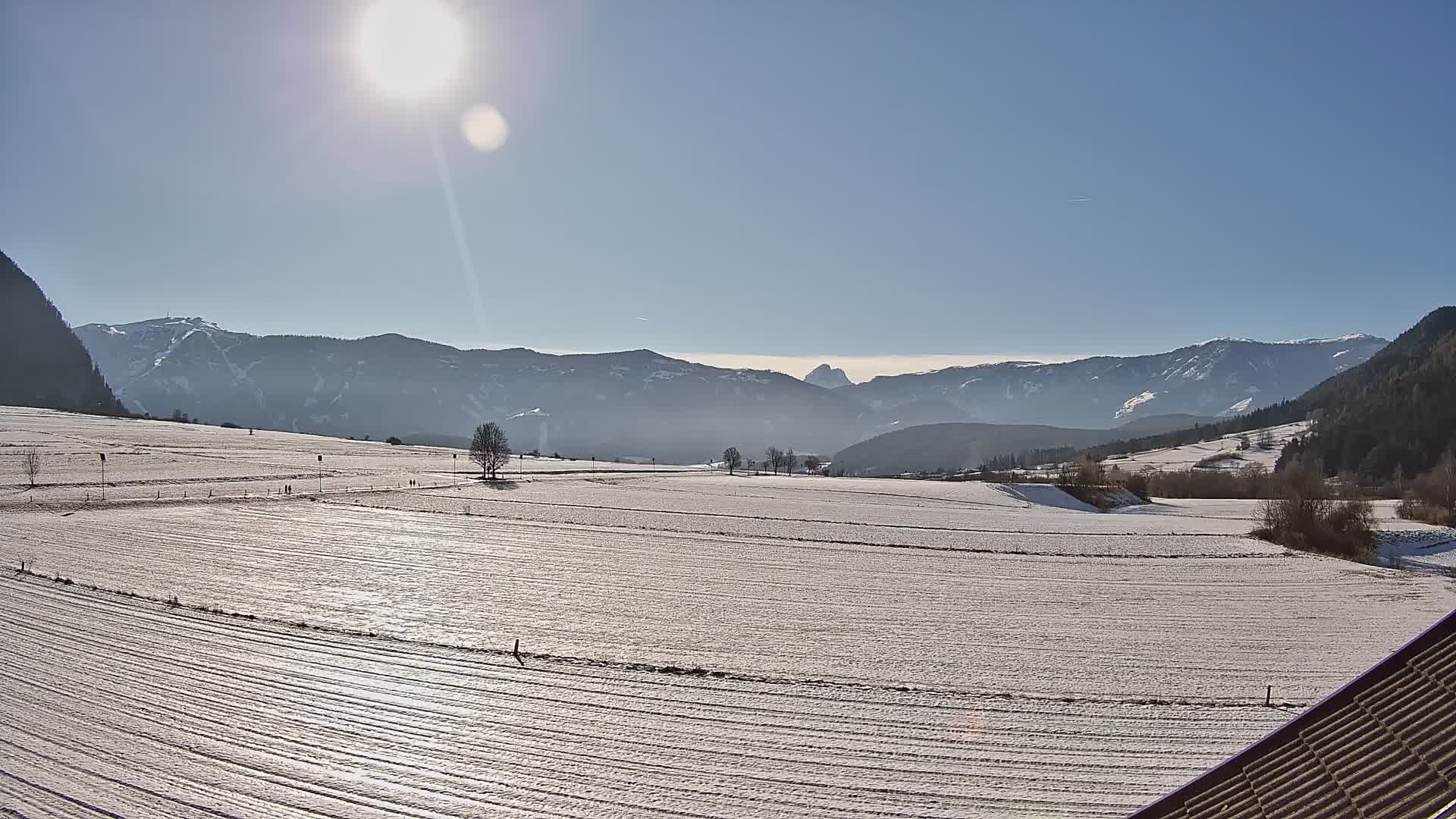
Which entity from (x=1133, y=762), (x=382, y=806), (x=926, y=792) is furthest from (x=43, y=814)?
(x=1133, y=762)

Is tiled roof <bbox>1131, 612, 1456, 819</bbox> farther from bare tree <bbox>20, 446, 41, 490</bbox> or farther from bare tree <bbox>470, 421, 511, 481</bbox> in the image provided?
bare tree <bbox>470, 421, 511, 481</bbox>

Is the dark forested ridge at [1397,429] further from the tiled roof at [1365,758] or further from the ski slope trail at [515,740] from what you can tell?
the tiled roof at [1365,758]

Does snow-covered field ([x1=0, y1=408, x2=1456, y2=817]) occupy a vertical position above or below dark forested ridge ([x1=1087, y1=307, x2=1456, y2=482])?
below

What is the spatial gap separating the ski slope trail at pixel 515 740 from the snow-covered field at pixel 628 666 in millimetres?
85

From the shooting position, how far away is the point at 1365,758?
588cm

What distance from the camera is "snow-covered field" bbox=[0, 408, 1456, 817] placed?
13859 millimetres

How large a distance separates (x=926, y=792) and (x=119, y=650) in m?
21.4

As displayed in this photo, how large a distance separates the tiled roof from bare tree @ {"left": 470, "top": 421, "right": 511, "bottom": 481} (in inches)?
3655

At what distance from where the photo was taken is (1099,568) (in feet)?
141

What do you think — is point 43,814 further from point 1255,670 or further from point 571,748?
point 1255,670

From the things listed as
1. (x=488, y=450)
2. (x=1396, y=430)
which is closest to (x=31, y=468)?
(x=488, y=450)

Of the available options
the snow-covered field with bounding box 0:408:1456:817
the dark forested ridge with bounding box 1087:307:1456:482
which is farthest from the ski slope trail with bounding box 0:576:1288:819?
the dark forested ridge with bounding box 1087:307:1456:482

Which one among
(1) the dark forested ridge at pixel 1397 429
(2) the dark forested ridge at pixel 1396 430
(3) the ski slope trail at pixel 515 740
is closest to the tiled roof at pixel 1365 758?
(3) the ski slope trail at pixel 515 740

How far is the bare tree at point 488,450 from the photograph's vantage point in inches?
3789
